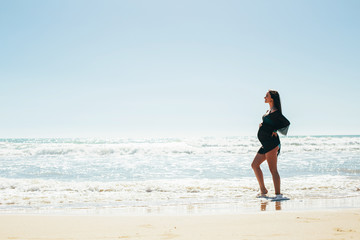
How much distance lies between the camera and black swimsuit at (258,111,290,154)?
5.64 m

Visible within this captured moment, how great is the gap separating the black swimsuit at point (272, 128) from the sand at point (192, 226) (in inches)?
70.9

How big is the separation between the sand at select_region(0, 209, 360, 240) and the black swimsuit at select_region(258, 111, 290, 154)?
1.80 meters

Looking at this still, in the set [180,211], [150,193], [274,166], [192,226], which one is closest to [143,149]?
[150,193]

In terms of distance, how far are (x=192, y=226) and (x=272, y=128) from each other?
3004 millimetres

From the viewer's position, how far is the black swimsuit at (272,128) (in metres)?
5.64

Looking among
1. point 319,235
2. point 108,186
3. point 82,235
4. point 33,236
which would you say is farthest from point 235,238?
point 108,186

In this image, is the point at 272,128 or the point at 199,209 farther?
the point at 272,128

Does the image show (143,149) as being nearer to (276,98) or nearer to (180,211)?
(276,98)

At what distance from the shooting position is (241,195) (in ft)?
18.6

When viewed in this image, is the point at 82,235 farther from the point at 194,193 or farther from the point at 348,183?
the point at 348,183

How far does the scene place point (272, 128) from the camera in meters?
5.71

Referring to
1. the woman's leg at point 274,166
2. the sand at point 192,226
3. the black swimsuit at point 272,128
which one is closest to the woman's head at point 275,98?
the black swimsuit at point 272,128

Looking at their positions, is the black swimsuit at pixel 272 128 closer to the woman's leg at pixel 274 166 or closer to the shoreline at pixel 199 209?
the woman's leg at pixel 274 166

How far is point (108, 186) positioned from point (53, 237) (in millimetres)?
3563
